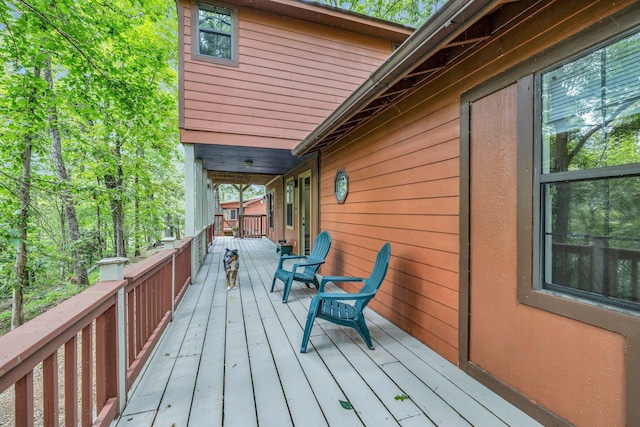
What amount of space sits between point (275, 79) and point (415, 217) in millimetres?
3952

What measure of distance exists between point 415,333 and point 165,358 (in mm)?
2156

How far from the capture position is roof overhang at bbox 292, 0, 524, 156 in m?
1.51

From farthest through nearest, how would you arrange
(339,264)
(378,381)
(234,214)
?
(234,214) < (339,264) < (378,381)

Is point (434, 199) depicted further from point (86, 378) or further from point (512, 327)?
point (86, 378)

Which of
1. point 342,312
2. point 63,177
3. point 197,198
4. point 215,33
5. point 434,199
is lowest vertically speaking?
point 342,312

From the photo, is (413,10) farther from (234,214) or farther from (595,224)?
(234,214)

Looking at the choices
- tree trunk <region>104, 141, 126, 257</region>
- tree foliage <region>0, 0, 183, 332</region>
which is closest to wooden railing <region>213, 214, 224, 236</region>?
tree foliage <region>0, 0, 183, 332</region>

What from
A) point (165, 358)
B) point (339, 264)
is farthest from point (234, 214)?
point (165, 358)

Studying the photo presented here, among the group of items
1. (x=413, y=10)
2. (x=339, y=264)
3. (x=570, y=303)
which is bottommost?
(x=339, y=264)

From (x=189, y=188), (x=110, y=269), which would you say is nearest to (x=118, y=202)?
(x=189, y=188)

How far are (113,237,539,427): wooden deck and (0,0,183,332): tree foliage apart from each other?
352 centimetres

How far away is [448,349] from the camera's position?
2188 millimetres

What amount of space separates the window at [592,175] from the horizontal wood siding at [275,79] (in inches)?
163

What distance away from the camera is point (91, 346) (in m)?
1.26
